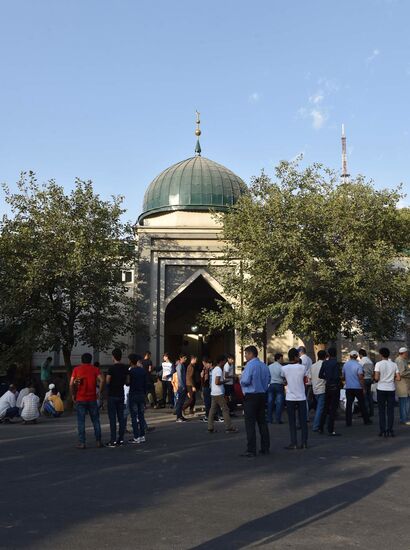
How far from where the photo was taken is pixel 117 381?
10.4m

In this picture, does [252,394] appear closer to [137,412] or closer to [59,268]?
[137,412]

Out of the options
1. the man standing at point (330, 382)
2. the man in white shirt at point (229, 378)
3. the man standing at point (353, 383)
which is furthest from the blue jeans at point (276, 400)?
the man standing at point (330, 382)

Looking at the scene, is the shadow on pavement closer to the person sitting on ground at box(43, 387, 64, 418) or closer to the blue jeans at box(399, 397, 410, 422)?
the blue jeans at box(399, 397, 410, 422)

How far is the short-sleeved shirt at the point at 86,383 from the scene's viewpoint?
10070 millimetres

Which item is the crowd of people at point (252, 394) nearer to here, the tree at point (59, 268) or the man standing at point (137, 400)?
the man standing at point (137, 400)

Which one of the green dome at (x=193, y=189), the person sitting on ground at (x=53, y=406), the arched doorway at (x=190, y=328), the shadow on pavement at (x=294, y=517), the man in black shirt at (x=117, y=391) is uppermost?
the green dome at (x=193, y=189)

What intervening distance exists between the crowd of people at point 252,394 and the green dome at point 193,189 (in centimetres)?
1260

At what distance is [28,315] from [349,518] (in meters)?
15.6

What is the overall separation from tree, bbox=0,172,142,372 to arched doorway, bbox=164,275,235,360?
939 cm

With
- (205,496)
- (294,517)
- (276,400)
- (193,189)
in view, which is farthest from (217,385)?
(193,189)

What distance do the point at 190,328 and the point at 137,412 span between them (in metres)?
19.6

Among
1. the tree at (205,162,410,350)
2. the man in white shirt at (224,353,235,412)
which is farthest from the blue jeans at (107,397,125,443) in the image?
the tree at (205,162,410,350)

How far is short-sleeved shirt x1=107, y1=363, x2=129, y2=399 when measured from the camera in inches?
408

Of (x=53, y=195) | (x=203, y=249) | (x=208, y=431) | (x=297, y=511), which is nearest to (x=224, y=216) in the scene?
(x=203, y=249)
